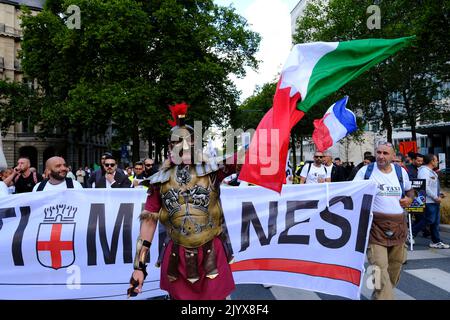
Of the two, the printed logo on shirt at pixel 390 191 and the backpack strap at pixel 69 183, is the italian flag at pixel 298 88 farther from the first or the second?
the backpack strap at pixel 69 183

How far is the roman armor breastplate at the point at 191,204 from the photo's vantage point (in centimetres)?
337

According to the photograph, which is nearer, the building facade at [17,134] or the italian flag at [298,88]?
the italian flag at [298,88]

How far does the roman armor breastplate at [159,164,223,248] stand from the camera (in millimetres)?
3365

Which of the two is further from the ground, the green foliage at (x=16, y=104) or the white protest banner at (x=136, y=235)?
the green foliage at (x=16, y=104)

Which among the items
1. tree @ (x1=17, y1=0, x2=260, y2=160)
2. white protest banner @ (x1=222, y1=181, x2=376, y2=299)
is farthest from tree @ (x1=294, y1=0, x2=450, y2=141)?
white protest banner @ (x1=222, y1=181, x2=376, y2=299)

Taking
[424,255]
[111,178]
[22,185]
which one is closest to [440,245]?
[424,255]

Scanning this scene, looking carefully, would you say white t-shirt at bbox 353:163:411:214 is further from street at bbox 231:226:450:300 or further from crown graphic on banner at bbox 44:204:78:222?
crown graphic on banner at bbox 44:204:78:222

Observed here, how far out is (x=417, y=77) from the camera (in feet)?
105

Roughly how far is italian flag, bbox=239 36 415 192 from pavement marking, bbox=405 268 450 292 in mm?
3334

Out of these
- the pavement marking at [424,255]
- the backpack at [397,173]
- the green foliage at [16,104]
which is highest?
the green foliage at [16,104]

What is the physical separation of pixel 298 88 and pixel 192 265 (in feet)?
5.69

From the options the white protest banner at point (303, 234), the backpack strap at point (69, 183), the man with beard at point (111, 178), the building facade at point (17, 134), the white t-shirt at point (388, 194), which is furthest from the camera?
the building facade at point (17, 134)

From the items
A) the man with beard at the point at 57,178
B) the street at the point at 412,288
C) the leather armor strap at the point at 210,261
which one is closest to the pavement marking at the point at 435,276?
the street at the point at 412,288
